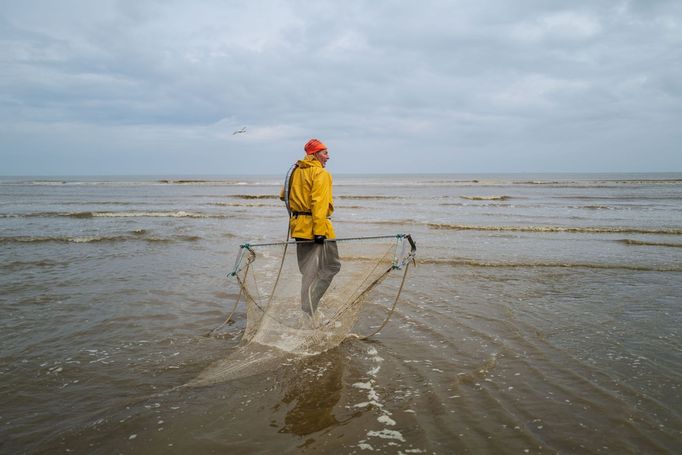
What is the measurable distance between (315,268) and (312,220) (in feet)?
2.12

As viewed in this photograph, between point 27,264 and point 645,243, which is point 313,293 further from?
point 645,243

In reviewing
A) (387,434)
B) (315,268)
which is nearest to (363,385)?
(387,434)

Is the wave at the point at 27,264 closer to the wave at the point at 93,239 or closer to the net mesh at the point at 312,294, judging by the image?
the wave at the point at 93,239

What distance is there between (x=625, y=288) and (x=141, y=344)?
785 centimetres

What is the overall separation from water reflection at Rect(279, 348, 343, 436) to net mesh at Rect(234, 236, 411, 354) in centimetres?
37

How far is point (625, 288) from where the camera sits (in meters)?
7.41

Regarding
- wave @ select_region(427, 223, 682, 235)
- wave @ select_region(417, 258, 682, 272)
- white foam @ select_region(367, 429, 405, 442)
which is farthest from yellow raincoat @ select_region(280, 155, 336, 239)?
wave @ select_region(427, 223, 682, 235)

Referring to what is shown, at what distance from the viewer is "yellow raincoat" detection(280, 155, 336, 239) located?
4.74 meters

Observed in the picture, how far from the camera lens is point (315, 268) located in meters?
5.12

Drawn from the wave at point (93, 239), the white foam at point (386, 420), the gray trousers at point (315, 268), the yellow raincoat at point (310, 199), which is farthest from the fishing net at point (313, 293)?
the wave at point (93, 239)

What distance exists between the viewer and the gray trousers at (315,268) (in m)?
5.05

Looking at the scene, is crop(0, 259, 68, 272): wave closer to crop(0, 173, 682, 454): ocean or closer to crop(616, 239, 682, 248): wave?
crop(0, 173, 682, 454): ocean

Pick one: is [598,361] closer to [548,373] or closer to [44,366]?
[548,373]

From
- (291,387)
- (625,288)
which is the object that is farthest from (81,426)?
(625,288)
